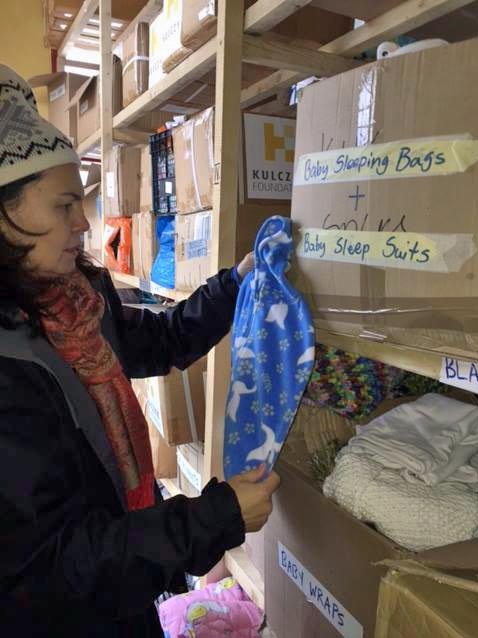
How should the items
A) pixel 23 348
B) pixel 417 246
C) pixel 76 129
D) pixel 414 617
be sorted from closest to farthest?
pixel 414 617, pixel 417 246, pixel 23 348, pixel 76 129

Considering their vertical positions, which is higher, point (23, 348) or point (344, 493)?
point (23, 348)

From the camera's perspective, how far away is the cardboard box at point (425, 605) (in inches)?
15.5

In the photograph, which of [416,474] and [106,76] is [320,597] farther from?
[106,76]

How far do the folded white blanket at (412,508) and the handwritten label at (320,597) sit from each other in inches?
6.0

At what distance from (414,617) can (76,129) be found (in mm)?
2635

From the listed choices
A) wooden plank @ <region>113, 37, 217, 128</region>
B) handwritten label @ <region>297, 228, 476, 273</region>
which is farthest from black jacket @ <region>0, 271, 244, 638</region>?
wooden plank @ <region>113, 37, 217, 128</region>

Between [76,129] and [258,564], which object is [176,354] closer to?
[258,564]

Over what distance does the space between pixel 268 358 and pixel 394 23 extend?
645 millimetres

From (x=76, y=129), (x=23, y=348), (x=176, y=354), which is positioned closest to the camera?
(x=23, y=348)

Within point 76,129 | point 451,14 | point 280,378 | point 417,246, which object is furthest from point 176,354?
point 76,129

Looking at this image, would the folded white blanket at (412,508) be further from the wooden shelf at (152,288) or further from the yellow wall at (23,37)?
the yellow wall at (23,37)

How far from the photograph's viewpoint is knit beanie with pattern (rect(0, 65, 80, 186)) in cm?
69

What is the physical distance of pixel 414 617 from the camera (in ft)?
1.38

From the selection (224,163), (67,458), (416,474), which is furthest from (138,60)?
(416,474)
